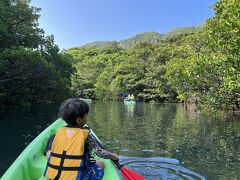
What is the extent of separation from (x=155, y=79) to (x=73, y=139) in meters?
55.7

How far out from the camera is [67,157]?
370cm

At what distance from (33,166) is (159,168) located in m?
4.38

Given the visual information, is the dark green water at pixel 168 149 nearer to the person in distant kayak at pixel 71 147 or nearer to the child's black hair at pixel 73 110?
the person in distant kayak at pixel 71 147

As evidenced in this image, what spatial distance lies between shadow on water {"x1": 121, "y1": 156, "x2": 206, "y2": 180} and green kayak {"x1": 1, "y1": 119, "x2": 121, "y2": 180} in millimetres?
3047

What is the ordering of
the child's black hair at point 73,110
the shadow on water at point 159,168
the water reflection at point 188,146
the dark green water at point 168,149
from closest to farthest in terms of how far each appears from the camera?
the child's black hair at point 73,110 → the shadow on water at point 159,168 → the dark green water at point 168,149 → the water reflection at point 188,146

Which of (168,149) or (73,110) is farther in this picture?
(168,149)

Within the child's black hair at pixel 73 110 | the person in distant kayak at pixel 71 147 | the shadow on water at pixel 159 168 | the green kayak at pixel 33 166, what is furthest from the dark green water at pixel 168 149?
the child's black hair at pixel 73 110

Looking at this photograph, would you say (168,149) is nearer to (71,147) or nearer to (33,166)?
(33,166)

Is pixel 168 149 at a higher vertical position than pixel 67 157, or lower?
lower

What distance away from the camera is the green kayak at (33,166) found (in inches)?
184

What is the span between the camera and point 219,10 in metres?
14.0

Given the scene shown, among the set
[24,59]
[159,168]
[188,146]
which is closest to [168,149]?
[188,146]

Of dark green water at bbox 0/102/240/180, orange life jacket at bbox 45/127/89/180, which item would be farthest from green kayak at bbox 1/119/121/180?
dark green water at bbox 0/102/240/180

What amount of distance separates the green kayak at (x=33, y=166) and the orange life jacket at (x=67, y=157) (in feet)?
2.46
